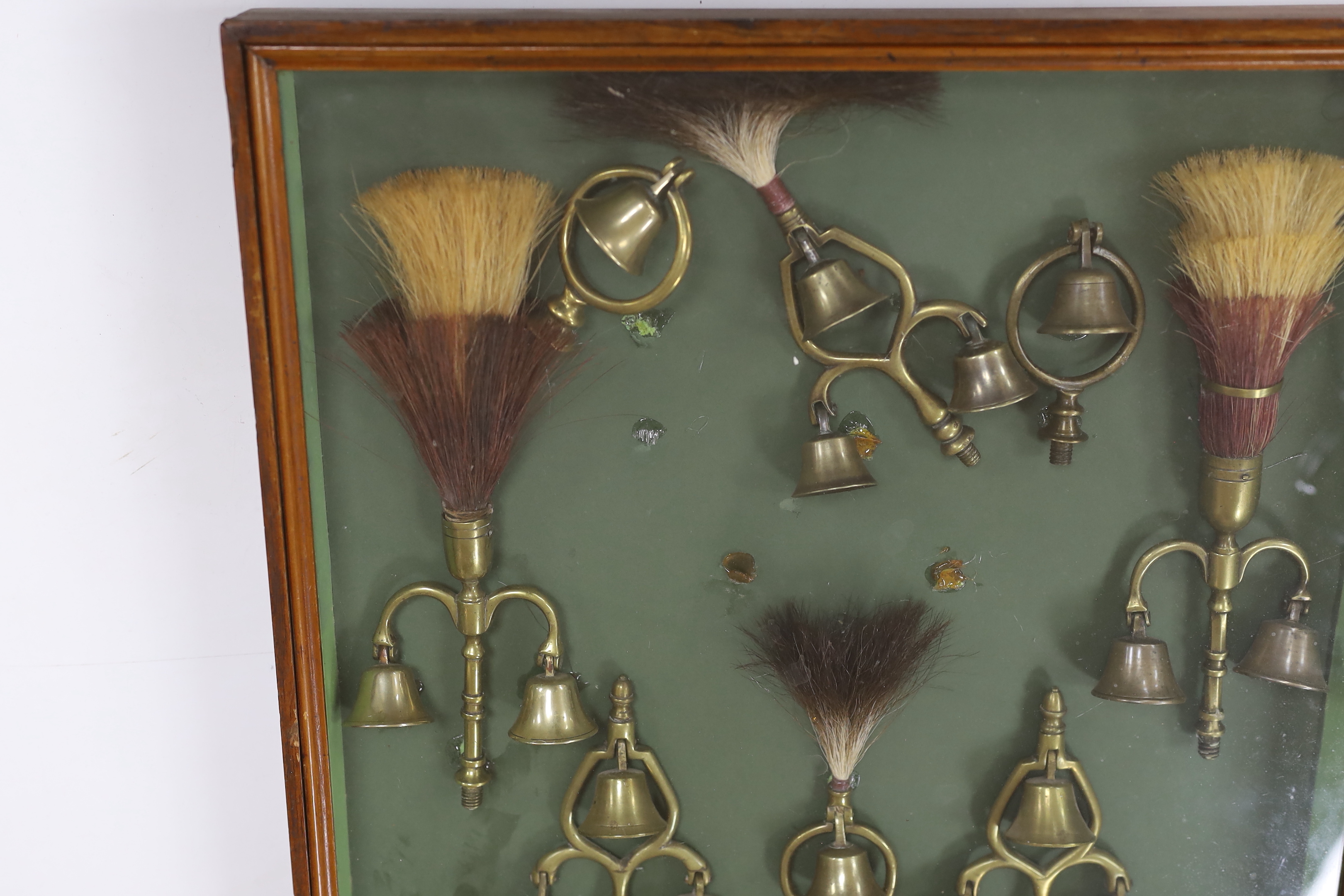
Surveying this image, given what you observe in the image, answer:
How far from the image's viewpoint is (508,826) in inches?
35.2

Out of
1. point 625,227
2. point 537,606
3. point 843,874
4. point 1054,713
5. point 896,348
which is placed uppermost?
point 625,227

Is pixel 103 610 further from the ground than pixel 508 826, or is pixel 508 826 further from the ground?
pixel 103 610

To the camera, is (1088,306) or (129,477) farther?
(129,477)

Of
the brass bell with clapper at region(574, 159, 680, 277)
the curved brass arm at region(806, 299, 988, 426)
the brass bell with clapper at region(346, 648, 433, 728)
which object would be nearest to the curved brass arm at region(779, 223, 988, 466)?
the curved brass arm at region(806, 299, 988, 426)

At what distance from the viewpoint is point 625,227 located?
763 millimetres

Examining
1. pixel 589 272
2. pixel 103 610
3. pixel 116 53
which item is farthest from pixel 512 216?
pixel 103 610

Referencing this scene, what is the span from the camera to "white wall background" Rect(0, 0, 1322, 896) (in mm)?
825

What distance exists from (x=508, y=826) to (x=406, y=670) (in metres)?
0.19

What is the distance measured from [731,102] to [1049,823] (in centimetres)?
72

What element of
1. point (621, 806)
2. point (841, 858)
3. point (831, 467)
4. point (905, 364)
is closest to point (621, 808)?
point (621, 806)

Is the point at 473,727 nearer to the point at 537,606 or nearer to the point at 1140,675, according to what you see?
the point at 537,606

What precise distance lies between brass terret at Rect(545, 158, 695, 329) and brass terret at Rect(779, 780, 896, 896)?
1.64 ft

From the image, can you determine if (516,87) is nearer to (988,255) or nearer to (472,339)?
(472,339)

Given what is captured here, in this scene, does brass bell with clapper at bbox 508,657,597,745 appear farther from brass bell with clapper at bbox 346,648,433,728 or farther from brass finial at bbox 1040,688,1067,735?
brass finial at bbox 1040,688,1067,735
